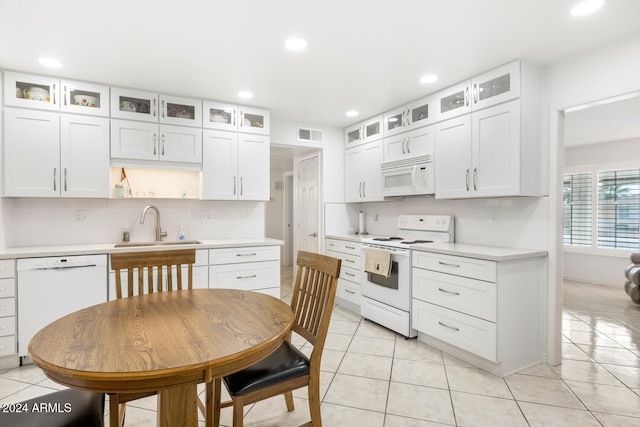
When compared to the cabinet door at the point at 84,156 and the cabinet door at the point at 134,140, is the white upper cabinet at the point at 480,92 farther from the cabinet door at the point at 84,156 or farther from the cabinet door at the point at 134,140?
the cabinet door at the point at 84,156

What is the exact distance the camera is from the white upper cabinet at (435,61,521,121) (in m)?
2.62

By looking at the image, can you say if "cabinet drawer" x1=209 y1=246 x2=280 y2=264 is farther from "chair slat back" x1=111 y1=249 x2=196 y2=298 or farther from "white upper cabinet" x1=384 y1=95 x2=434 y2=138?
"white upper cabinet" x1=384 y1=95 x2=434 y2=138

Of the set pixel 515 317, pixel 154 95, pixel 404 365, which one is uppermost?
pixel 154 95

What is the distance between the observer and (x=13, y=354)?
101 inches

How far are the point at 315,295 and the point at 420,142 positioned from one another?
2391 mm

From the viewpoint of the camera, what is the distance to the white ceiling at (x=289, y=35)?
1.95 meters

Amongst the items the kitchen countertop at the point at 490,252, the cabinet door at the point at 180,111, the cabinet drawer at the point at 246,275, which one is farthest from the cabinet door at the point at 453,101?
the cabinet door at the point at 180,111

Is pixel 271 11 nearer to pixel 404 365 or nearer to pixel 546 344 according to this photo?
pixel 404 365

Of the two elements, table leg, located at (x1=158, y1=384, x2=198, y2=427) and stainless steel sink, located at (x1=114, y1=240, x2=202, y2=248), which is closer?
table leg, located at (x1=158, y1=384, x2=198, y2=427)

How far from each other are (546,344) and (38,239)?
4.65m

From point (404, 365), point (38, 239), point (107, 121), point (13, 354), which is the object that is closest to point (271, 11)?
point (107, 121)

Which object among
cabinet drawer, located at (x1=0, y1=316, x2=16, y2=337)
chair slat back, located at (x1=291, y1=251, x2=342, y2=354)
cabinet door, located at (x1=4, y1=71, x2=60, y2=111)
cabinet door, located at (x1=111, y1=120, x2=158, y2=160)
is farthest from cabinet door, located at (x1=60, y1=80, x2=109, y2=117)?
chair slat back, located at (x1=291, y1=251, x2=342, y2=354)

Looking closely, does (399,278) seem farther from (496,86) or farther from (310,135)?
(310,135)

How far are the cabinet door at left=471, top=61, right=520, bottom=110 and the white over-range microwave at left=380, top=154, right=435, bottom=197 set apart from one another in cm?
71
